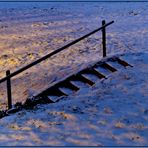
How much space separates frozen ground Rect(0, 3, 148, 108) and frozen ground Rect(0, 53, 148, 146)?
133 inches

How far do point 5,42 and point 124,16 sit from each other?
12.0 m

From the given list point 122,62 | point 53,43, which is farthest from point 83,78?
point 53,43

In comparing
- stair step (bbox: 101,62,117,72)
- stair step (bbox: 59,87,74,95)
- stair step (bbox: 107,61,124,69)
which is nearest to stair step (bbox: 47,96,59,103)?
Result: stair step (bbox: 59,87,74,95)

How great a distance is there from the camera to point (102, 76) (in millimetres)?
12656

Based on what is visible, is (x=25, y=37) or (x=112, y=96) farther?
(x=25, y=37)

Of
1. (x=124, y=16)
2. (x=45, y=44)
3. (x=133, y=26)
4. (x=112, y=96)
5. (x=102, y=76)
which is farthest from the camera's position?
(x=124, y=16)

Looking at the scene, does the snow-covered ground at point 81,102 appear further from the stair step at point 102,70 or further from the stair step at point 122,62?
the stair step at point 102,70

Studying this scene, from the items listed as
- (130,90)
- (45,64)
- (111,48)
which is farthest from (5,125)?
(111,48)

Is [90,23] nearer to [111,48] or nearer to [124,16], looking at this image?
[124,16]

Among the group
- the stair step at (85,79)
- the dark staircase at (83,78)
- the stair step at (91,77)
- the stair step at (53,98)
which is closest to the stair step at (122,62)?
the dark staircase at (83,78)

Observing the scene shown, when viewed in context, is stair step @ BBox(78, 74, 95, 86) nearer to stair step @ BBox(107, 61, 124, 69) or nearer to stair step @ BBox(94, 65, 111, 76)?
stair step @ BBox(94, 65, 111, 76)

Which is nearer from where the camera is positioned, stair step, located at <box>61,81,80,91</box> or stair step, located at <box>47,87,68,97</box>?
stair step, located at <box>47,87,68,97</box>

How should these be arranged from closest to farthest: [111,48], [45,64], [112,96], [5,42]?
[112,96], [45,64], [111,48], [5,42]

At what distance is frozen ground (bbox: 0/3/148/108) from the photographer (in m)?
15.7
